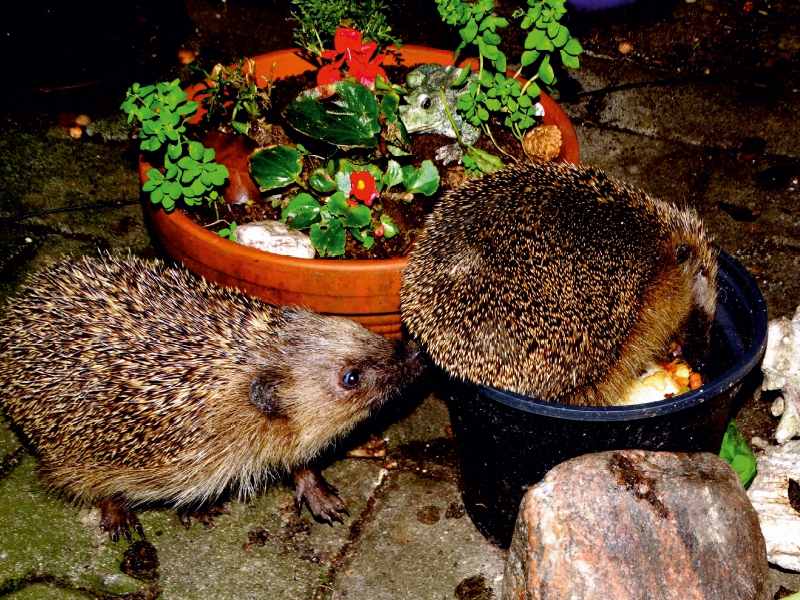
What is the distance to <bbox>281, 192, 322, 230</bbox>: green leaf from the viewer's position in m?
3.58

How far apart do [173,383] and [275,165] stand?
1.13 meters

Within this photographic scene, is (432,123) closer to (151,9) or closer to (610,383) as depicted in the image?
(610,383)

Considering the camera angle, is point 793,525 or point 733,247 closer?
point 793,525

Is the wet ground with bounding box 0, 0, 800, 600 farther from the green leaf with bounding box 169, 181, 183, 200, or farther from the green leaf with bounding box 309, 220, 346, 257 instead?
the green leaf with bounding box 169, 181, 183, 200

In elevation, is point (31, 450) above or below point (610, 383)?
below

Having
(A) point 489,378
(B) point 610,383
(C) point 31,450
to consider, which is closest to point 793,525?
(B) point 610,383

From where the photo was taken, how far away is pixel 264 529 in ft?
12.1

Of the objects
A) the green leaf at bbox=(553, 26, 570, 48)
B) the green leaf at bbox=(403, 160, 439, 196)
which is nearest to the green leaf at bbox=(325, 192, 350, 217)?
the green leaf at bbox=(403, 160, 439, 196)

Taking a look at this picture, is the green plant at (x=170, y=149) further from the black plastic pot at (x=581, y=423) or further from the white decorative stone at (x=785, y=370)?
the white decorative stone at (x=785, y=370)

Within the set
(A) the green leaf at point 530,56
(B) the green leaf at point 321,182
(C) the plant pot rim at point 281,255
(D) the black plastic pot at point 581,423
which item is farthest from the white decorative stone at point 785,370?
(B) the green leaf at point 321,182

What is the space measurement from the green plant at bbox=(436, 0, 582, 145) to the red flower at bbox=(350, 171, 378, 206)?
657 millimetres

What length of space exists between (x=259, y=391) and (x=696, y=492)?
1.89 metres

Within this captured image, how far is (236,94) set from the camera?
4.24m

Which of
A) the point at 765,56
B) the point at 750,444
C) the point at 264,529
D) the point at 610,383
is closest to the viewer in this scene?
the point at 610,383
